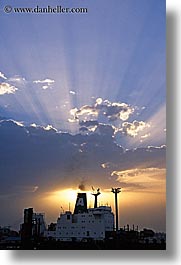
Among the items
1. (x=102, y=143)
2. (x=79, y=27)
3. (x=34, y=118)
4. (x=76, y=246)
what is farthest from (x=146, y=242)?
(x=79, y=27)

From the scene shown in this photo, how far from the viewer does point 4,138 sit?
1.98 m

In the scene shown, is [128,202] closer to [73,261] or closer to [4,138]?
[73,261]

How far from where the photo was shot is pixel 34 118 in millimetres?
1993

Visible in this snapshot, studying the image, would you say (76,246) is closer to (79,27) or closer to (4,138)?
(4,138)

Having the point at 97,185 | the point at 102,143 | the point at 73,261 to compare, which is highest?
the point at 102,143

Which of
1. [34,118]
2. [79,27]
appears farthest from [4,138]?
[79,27]

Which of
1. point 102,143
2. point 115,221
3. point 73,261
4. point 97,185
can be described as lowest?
point 73,261

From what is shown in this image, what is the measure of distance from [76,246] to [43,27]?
0.75 m

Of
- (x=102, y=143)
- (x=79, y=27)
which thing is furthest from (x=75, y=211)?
(x=79, y=27)

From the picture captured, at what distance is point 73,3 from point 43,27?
0.13 m

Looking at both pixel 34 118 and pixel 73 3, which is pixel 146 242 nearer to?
pixel 34 118

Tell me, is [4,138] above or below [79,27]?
below

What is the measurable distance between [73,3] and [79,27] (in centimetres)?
8

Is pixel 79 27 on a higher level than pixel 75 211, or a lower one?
higher
